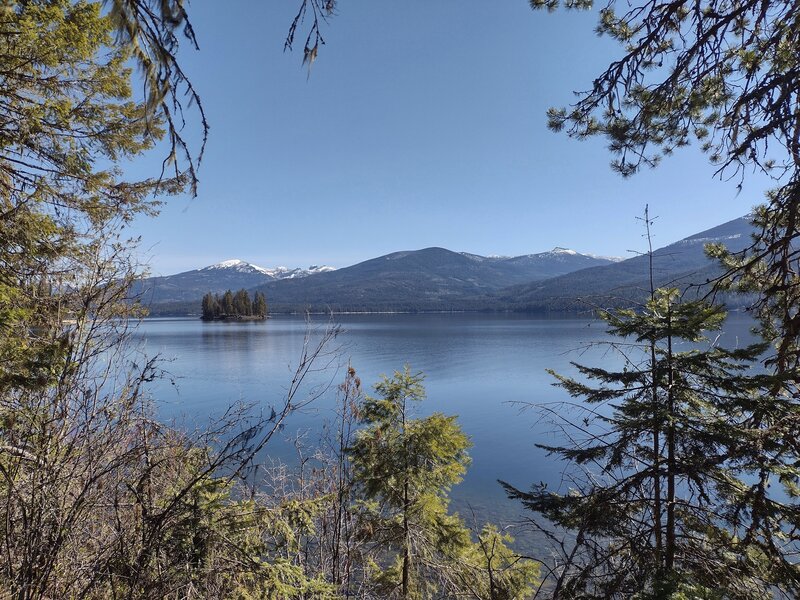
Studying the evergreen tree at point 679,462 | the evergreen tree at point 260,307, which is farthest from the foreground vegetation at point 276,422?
the evergreen tree at point 260,307

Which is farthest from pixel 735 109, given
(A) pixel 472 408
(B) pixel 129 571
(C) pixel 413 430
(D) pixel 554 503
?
(A) pixel 472 408

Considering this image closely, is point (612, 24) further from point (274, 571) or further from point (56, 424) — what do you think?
point (56, 424)

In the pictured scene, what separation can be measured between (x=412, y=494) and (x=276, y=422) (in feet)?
17.6

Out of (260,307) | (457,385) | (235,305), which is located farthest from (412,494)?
(260,307)

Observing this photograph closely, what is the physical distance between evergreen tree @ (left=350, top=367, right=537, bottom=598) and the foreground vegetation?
0.05 metres

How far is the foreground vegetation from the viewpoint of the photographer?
A: 2738 mm

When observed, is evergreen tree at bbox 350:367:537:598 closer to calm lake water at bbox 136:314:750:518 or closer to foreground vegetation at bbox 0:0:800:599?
foreground vegetation at bbox 0:0:800:599

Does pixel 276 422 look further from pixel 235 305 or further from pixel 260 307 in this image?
pixel 260 307

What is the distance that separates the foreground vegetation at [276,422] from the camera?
2.74 meters

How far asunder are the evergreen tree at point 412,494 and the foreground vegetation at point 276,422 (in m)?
0.05

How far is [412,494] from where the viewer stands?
7.61 metres

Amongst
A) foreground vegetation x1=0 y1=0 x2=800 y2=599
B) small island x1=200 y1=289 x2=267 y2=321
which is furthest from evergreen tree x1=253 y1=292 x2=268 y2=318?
foreground vegetation x1=0 y1=0 x2=800 y2=599

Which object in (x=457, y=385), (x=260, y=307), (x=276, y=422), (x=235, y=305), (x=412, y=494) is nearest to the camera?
(x=276, y=422)

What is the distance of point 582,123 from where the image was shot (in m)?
3.84
